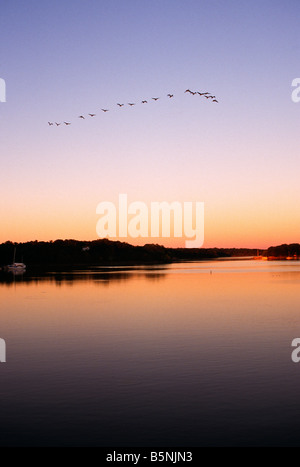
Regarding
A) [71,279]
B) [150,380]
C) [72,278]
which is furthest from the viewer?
[72,278]

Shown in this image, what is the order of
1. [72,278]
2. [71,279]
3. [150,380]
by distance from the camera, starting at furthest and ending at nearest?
[72,278] < [71,279] < [150,380]

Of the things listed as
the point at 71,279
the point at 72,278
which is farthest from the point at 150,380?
the point at 72,278

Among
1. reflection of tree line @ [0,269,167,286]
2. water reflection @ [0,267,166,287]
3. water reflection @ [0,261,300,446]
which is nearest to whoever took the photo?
water reflection @ [0,261,300,446]

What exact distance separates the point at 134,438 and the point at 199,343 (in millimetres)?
18236

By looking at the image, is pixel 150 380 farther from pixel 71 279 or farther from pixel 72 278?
pixel 72 278

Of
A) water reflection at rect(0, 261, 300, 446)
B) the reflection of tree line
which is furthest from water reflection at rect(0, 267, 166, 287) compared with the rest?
water reflection at rect(0, 261, 300, 446)

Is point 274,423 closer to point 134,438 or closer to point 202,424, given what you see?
point 202,424

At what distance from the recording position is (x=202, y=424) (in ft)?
63.4

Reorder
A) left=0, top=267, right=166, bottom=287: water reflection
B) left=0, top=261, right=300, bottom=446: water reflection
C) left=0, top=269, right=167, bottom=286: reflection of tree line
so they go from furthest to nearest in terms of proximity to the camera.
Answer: left=0, top=267, right=166, bottom=287: water reflection < left=0, top=269, right=167, bottom=286: reflection of tree line < left=0, top=261, right=300, bottom=446: water reflection

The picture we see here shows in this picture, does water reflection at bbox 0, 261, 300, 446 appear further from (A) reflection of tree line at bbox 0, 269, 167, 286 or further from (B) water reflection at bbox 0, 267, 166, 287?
(B) water reflection at bbox 0, 267, 166, 287

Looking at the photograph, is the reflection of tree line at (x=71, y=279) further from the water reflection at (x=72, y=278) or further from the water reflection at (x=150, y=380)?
the water reflection at (x=150, y=380)

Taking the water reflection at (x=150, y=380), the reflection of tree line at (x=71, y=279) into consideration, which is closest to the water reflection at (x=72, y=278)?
the reflection of tree line at (x=71, y=279)
